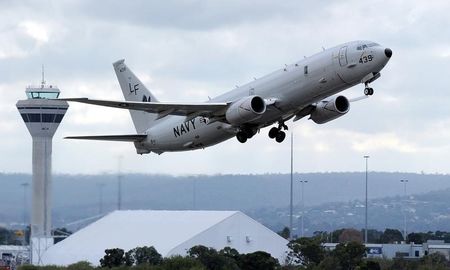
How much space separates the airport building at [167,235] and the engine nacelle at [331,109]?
46.2 metres

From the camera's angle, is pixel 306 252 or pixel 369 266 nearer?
pixel 369 266

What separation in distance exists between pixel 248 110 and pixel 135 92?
717 inches

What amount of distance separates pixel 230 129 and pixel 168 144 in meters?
6.37

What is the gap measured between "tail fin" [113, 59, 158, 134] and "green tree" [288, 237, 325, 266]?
35096 millimetres

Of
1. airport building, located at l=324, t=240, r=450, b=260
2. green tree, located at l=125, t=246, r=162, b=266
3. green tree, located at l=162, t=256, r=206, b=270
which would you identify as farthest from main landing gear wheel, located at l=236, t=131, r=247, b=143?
airport building, located at l=324, t=240, r=450, b=260

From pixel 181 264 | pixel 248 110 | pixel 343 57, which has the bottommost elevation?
pixel 181 264

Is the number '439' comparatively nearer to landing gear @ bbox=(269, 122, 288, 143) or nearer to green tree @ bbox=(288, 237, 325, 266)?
landing gear @ bbox=(269, 122, 288, 143)

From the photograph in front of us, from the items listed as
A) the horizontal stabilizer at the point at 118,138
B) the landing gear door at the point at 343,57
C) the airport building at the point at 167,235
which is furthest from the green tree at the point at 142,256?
the landing gear door at the point at 343,57

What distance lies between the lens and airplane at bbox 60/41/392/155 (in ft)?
199

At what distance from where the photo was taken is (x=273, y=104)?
63031 mm

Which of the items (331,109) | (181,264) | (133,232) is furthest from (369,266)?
(331,109)

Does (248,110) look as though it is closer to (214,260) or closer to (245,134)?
(245,134)

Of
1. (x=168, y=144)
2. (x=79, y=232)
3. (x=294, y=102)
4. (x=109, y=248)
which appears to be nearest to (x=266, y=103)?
(x=294, y=102)

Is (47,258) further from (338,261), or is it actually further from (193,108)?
(193,108)
